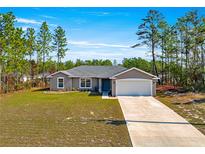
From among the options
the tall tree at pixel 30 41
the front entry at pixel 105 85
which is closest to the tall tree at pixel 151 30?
the front entry at pixel 105 85

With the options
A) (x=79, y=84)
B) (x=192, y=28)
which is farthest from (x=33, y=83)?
(x=192, y=28)

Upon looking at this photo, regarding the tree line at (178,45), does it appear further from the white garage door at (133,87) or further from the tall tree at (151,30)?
the white garage door at (133,87)

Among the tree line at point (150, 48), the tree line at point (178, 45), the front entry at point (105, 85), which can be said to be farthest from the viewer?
the front entry at point (105, 85)

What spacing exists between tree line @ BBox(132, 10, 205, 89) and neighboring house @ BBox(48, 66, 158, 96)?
504 cm

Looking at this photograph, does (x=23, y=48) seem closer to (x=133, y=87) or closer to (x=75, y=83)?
(x=75, y=83)

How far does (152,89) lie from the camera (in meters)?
21.0

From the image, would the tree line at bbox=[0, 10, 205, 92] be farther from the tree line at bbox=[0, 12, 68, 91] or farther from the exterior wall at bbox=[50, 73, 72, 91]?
the exterior wall at bbox=[50, 73, 72, 91]

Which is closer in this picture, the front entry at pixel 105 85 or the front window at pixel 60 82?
the front entry at pixel 105 85

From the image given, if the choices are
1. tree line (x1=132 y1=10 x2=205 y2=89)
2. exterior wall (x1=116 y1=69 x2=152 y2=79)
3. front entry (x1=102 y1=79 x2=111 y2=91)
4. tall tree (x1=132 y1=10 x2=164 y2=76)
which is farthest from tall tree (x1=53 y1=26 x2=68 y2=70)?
exterior wall (x1=116 y1=69 x2=152 y2=79)

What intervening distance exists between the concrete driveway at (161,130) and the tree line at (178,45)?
42.1ft

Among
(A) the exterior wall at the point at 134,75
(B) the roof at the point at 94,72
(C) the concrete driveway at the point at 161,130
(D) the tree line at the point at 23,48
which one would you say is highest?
(D) the tree line at the point at 23,48

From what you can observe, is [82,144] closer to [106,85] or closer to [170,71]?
[106,85]

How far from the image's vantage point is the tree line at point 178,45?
24.5m
